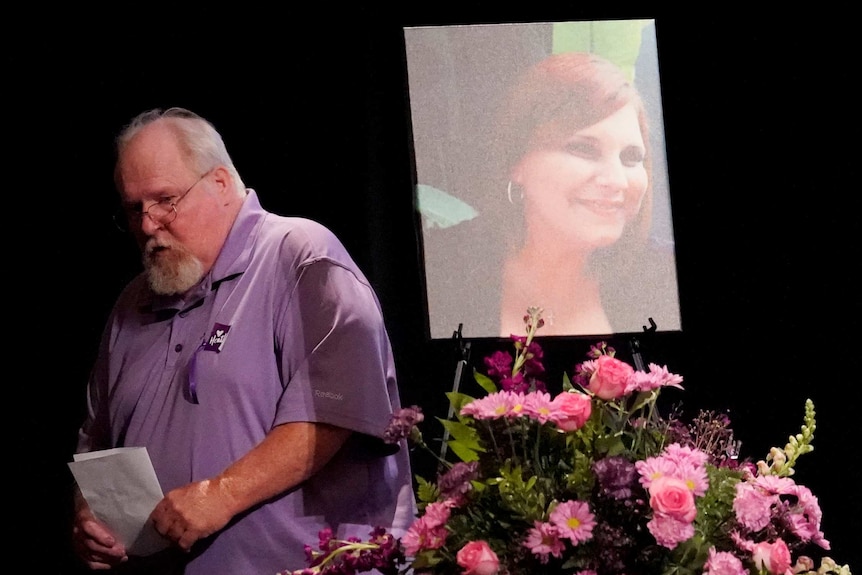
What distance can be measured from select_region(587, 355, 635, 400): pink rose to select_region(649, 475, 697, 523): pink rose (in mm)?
138

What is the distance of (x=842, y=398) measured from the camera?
3275 mm

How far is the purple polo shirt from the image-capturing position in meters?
1.83

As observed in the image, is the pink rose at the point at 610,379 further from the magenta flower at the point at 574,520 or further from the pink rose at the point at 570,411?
the magenta flower at the point at 574,520

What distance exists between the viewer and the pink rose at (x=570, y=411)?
1068 mm

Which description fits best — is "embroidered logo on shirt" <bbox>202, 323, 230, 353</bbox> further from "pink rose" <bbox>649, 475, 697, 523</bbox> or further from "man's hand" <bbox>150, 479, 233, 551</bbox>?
"pink rose" <bbox>649, 475, 697, 523</bbox>

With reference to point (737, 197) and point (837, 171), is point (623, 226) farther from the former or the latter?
point (837, 171)

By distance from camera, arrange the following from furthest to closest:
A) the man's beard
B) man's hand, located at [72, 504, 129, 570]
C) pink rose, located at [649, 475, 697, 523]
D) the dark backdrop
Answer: the dark backdrop, the man's beard, man's hand, located at [72, 504, 129, 570], pink rose, located at [649, 475, 697, 523]

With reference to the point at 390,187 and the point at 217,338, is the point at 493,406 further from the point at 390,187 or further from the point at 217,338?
the point at 390,187

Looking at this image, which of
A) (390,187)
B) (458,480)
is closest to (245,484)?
(458,480)

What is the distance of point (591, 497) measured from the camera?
106cm

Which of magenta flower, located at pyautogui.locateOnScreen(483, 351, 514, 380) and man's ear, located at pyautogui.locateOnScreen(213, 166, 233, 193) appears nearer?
magenta flower, located at pyautogui.locateOnScreen(483, 351, 514, 380)

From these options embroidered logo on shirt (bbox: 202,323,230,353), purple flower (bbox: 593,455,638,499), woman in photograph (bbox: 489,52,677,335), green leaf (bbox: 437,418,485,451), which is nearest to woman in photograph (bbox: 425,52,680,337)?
woman in photograph (bbox: 489,52,677,335)

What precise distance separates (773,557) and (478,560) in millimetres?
298

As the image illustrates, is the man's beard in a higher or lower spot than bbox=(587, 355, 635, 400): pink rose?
higher
